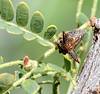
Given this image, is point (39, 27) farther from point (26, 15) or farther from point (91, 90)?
point (91, 90)

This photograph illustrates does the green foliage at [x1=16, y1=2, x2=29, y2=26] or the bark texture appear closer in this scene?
the bark texture

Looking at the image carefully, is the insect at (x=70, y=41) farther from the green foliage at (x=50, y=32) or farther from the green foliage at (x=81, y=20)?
the green foliage at (x=81, y=20)

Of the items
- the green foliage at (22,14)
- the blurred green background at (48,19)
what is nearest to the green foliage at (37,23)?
the green foliage at (22,14)

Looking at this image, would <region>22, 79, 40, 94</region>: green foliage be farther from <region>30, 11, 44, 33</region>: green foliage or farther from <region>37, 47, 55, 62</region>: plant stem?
<region>30, 11, 44, 33</region>: green foliage

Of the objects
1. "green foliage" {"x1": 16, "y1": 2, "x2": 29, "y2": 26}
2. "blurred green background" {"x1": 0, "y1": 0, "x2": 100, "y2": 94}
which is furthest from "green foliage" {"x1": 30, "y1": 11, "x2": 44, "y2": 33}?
"blurred green background" {"x1": 0, "y1": 0, "x2": 100, "y2": 94}

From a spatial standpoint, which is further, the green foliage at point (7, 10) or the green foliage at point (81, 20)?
the green foliage at point (81, 20)

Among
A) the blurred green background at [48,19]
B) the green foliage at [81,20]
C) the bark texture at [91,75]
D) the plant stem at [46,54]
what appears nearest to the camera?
the bark texture at [91,75]

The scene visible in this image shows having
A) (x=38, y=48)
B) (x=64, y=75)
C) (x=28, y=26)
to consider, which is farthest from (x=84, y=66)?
(x=38, y=48)
